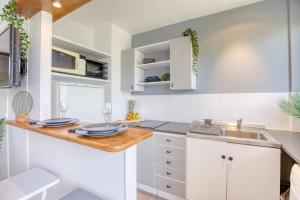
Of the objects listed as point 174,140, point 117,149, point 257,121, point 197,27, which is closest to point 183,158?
point 174,140

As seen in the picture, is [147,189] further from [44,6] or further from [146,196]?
[44,6]

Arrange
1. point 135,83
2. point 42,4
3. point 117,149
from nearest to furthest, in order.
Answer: point 117,149, point 42,4, point 135,83

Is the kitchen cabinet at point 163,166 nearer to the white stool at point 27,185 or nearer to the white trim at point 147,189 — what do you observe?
the white trim at point 147,189

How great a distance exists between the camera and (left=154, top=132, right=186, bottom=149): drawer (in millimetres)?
1849

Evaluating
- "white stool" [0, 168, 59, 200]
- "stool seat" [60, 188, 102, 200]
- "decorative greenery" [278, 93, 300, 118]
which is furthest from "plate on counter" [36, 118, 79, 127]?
"decorative greenery" [278, 93, 300, 118]

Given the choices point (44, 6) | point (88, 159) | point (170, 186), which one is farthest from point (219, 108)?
point (44, 6)

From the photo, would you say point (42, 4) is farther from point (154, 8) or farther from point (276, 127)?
point (276, 127)

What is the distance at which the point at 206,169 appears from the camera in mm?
1605

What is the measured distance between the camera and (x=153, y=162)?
6.70ft

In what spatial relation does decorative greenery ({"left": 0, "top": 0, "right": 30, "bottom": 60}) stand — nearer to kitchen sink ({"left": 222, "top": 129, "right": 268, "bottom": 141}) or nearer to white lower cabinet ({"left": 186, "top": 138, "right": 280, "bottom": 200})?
white lower cabinet ({"left": 186, "top": 138, "right": 280, "bottom": 200})

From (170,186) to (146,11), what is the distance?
236 cm

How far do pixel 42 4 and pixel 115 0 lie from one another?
0.88 meters

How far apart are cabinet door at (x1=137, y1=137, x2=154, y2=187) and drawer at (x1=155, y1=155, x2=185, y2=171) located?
11cm

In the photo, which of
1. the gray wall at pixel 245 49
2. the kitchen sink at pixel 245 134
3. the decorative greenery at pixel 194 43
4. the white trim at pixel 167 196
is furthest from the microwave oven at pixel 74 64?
the kitchen sink at pixel 245 134
